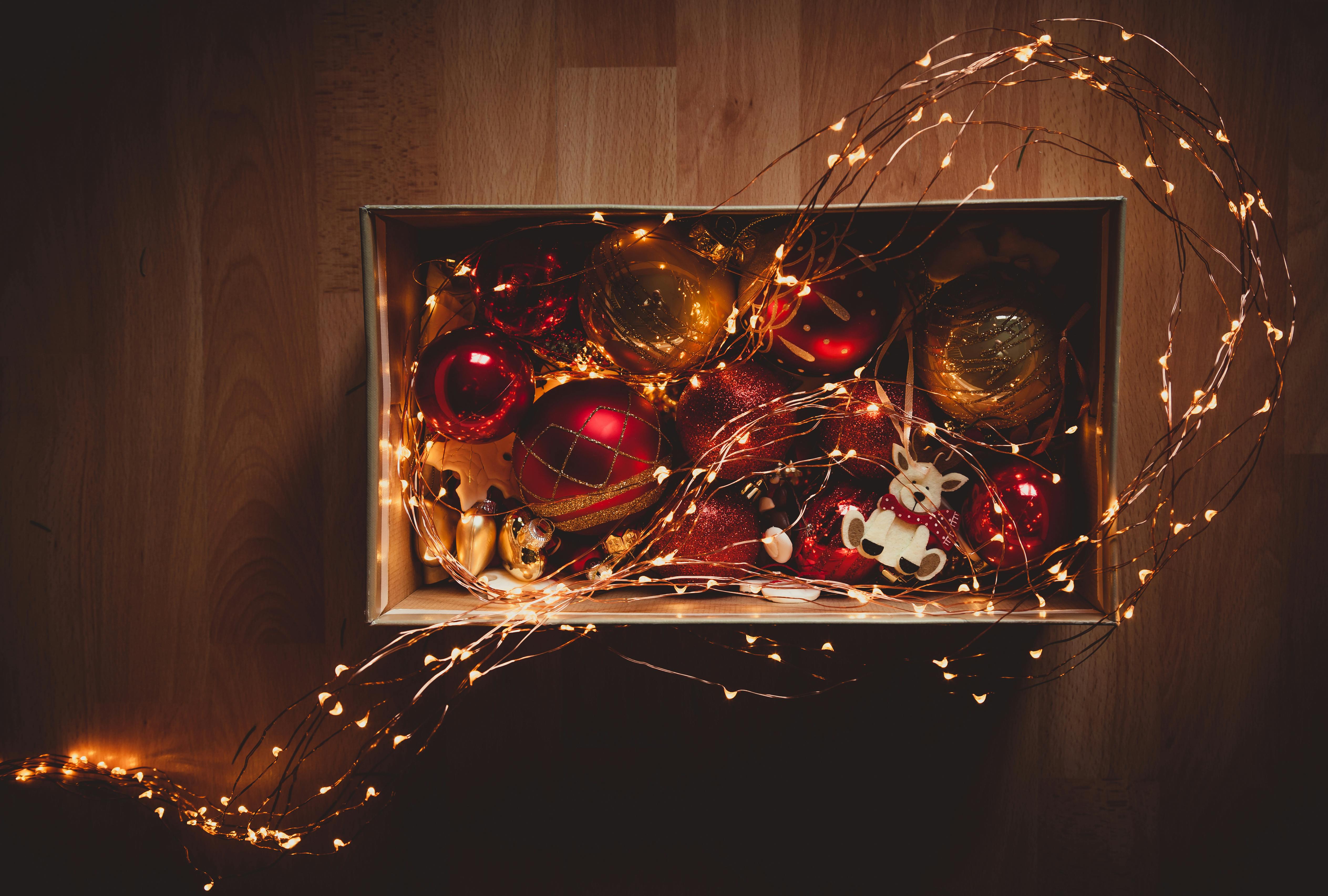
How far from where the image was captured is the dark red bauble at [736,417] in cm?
75

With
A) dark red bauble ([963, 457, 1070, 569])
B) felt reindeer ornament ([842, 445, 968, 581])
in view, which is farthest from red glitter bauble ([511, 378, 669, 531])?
dark red bauble ([963, 457, 1070, 569])

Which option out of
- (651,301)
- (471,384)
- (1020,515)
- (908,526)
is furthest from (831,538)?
(471,384)

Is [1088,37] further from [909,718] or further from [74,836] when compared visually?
[74,836]

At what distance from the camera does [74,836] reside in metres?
1.01

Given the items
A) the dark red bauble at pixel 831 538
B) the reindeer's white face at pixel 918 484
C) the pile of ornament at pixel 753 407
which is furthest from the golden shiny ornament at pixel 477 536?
the reindeer's white face at pixel 918 484

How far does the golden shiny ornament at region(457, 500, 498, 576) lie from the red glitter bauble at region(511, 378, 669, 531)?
72 millimetres

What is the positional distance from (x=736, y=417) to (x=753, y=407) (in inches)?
1.0

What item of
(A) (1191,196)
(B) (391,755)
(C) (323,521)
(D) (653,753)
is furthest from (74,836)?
(A) (1191,196)

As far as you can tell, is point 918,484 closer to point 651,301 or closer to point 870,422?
point 870,422

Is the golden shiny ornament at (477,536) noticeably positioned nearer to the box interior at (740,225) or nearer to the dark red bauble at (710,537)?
the box interior at (740,225)

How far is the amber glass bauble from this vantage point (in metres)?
0.73

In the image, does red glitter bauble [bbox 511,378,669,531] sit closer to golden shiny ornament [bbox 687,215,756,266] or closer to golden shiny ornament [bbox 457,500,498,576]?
golden shiny ornament [bbox 457,500,498,576]

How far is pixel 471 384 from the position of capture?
2.35ft

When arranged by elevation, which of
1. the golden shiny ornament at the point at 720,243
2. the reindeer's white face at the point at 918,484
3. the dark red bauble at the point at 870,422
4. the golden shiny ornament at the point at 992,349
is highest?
the golden shiny ornament at the point at 720,243
